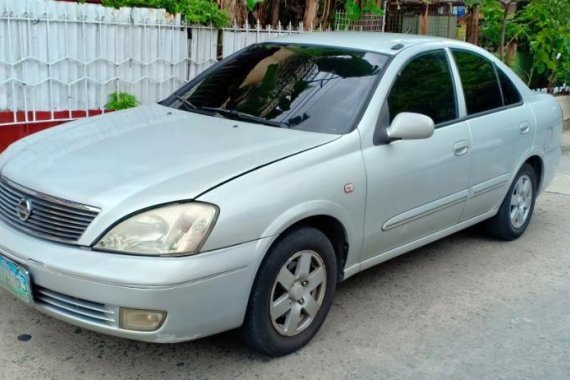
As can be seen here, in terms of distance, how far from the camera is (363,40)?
4.66 m

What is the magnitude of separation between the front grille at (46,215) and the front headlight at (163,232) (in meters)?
0.15

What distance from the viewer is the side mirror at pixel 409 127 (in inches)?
154

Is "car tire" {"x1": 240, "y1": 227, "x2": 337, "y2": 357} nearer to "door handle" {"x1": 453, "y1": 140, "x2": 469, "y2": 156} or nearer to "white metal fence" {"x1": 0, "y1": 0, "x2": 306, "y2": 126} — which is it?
"door handle" {"x1": 453, "y1": 140, "x2": 469, "y2": 156}

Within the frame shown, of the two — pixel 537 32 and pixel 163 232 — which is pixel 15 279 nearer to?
pixel 163 232

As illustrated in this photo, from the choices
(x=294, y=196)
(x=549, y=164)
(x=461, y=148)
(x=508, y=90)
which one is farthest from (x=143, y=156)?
(x=549, y=164)

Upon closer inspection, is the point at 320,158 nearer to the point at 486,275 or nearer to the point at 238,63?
the point at 238,63

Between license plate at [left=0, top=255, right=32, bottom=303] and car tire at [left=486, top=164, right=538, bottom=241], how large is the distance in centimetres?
380

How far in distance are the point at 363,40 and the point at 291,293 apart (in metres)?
2.05

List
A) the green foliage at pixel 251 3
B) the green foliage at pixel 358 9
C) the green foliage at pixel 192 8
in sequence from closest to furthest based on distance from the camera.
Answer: the green foliage at pixel 192 8 < the green foliage at pixel 251 3 < the green foliage at pixel 358 9

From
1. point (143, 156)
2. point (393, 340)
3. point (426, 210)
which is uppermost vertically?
point (143, 156)

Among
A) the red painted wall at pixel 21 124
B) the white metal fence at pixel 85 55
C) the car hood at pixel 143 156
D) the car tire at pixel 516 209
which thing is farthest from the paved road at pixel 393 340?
the white metal fence at pixel 85 55

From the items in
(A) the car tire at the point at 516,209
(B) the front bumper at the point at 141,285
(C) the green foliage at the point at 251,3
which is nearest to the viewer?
(B) the front bumper at the point at 141,285

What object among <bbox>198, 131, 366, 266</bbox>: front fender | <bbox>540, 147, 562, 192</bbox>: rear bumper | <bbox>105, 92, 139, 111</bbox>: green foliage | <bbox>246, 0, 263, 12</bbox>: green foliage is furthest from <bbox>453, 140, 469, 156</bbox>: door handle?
<bbox>246, 0, 263, 12</bbox>: green foliage

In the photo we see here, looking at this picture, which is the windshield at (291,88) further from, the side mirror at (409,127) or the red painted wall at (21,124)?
the red painted wall at (21,124)
